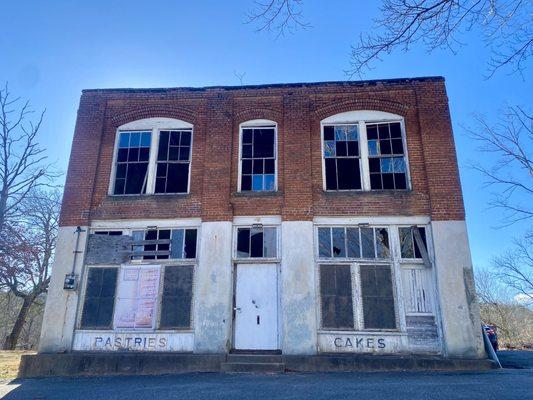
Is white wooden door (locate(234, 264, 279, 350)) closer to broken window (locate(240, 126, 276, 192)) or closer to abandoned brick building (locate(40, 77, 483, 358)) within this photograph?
abandoned brick building (locate(40, 77, 483, 358))

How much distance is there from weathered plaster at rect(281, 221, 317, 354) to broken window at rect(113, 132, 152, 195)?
4.56m

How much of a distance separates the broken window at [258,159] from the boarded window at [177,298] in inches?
115

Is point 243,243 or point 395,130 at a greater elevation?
point 395,130

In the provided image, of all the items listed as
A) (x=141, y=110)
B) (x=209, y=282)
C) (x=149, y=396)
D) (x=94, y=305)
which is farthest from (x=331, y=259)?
(x=141, y=110)

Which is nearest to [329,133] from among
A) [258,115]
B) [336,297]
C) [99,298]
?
[258,115]

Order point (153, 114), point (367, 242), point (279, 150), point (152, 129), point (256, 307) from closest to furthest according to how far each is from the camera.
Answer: point (256, 307) < point (367, 242) < point (279, 150) < point (152, 129) < point (153, 114)

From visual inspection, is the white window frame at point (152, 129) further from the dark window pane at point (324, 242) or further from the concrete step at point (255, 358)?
the concrete step at point (255, 358)

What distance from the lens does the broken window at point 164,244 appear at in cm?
1133

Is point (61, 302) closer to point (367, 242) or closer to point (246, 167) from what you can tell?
point (246, 167)

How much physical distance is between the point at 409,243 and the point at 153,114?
851 centimetres

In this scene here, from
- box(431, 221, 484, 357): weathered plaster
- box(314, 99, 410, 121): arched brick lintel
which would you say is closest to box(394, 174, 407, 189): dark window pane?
box(431, 221, 484, 357): weathered plaster

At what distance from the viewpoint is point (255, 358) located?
32.4ft

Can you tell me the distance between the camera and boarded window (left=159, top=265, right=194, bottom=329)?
35.3 ft

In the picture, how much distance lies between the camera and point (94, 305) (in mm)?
11055
